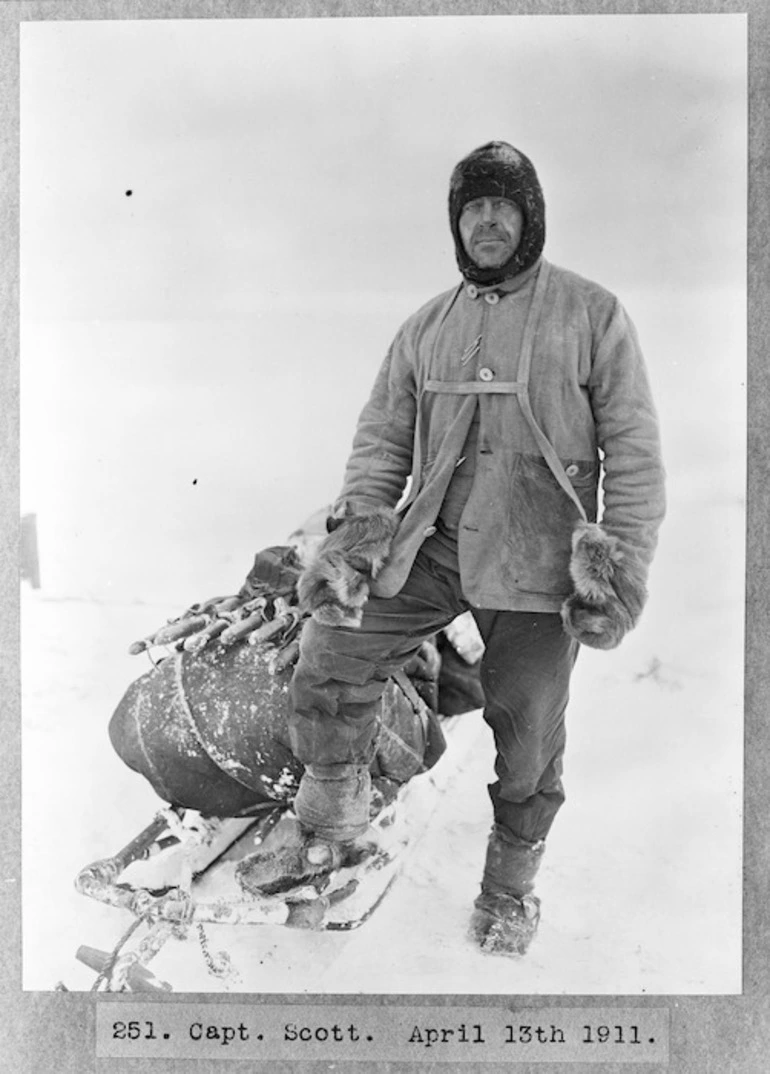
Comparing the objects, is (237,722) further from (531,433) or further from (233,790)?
(531,433)

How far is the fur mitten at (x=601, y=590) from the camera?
1.32 meters

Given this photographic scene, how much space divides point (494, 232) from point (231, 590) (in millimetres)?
637

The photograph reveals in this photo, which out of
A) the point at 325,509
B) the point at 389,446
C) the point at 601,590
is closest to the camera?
the point at 601,590

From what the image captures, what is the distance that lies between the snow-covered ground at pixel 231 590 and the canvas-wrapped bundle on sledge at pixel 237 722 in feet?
0.15

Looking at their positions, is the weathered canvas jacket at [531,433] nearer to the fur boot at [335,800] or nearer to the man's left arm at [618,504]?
the man's left arm at [618,504]

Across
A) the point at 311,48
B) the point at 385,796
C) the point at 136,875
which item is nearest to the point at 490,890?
the point at 385,796

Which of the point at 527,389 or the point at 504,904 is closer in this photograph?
the point at 527,389

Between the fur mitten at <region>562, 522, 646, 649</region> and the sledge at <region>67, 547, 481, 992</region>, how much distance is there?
34cm

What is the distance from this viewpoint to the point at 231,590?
5.18ft

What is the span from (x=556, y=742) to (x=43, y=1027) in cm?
86

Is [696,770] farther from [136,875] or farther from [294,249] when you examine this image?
[294,249]
